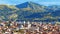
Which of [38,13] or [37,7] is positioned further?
[37,7]

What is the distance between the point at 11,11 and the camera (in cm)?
13375

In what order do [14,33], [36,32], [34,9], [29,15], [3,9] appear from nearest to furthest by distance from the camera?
[14,33] < [36,32] < [29,15] < [3,9] < [34,9]

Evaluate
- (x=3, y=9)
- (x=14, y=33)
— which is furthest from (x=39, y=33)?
(x=3, y=9)

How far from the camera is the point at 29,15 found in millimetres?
128750

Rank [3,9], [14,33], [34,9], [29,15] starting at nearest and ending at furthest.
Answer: [14,33]
[29,15]
[3,9]
[34,9]

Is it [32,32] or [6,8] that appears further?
[6,8]

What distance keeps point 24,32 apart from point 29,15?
116370mm

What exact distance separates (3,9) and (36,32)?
126m

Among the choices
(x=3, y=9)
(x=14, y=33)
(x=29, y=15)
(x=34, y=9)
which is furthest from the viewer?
(x=34, y=9)

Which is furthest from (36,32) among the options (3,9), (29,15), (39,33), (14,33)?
(3,9)

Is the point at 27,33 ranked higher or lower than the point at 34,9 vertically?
higher

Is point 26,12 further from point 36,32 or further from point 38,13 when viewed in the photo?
point 36,32

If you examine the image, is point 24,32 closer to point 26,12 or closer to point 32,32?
point 32,32

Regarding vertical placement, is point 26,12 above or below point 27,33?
below
